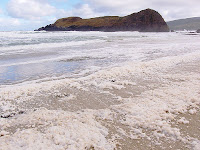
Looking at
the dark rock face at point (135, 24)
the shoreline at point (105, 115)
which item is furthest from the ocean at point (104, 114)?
the dark rock face at point (135, 24)

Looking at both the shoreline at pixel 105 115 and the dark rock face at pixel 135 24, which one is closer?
the shoreline at pixel 105 115

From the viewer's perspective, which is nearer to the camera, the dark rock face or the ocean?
the ocean

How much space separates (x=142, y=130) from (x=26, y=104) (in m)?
2.62

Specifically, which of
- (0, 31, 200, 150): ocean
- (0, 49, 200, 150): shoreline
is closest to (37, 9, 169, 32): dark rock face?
(0, 31, 200, 150): ocean

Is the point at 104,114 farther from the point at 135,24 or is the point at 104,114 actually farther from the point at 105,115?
the point at 135,24

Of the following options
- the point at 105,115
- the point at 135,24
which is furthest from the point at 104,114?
the point at 135,24

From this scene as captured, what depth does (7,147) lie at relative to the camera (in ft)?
8.04

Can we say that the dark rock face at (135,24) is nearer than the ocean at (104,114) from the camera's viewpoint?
No

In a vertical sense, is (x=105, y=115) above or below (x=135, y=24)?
below

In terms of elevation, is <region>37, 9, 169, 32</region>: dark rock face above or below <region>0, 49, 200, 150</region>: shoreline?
above

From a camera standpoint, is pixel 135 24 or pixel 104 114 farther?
pixel 135 24

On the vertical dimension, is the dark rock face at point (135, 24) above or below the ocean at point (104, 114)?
above

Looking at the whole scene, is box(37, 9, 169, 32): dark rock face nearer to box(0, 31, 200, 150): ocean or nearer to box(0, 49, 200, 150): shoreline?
box(0, 31, 200, 150): ocean

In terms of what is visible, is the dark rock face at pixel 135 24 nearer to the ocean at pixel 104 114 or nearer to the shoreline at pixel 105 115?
the ocean at pixel 104 114
